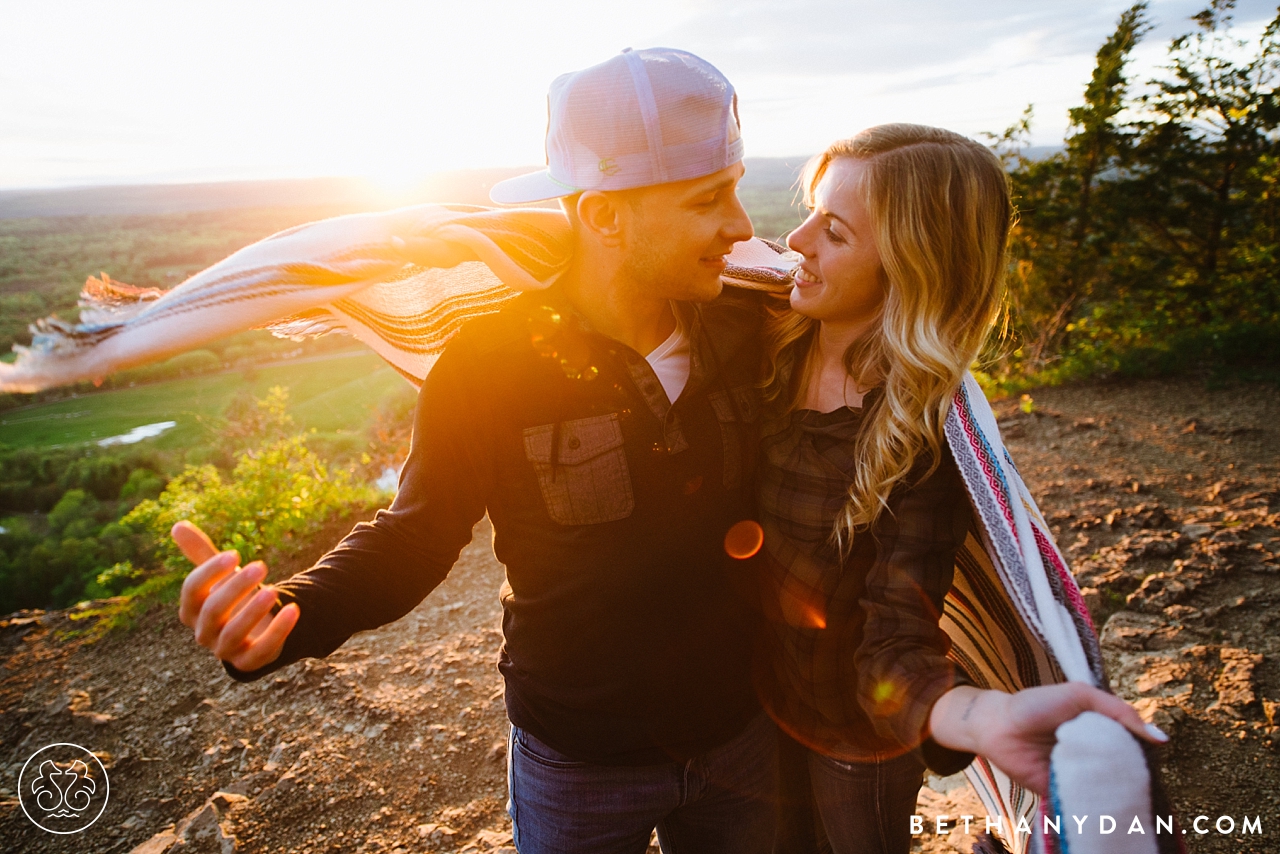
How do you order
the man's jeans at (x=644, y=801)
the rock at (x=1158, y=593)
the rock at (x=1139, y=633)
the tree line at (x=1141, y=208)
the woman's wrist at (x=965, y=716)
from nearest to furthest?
1. the woman's wrist at (x=965, y=716)
2. the man's jeans at (x=644, y=801)
3. the rock at (x=1139, y=633)
4. the rock at (x=1158, y=593)
5. the tree line at (x=1141, y=208)

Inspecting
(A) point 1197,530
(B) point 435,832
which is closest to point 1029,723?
(B) point 435,832

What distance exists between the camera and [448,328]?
1.84 m

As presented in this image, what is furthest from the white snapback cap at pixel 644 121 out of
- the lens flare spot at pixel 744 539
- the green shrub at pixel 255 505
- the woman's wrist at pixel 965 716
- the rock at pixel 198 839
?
the green shrub at pixel 255 505

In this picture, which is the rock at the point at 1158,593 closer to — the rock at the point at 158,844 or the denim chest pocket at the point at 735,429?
the denim chest pocket at the point at 735,429

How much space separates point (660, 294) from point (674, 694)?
99 cm

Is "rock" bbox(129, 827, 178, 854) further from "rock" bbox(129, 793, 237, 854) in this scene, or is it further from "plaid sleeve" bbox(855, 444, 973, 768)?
"plaid sleeve" bbox(855, 444, 973, 768)

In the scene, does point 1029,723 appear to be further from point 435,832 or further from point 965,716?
point 435,832

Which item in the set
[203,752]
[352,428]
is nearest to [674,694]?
[203,752]

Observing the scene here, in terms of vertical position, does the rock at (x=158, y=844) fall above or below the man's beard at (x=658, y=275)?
below

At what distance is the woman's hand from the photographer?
942 mm

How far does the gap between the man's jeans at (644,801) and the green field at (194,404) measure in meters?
17.3

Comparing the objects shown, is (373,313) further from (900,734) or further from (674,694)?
(900,734)

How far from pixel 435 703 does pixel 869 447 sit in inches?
128

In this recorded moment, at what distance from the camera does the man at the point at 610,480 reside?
153cm
